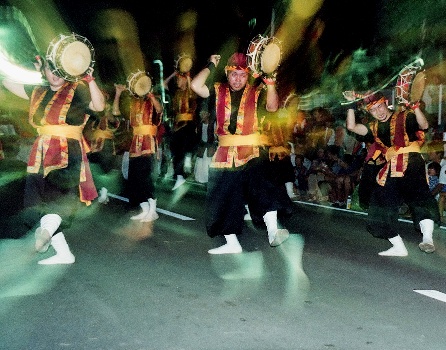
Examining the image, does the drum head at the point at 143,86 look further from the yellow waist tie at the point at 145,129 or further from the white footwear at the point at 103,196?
the white footwear at the point at 103,196

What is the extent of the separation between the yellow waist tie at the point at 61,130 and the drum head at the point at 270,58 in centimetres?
177

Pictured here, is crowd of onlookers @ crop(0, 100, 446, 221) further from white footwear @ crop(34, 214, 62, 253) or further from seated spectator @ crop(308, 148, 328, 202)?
white footwear @ crop(34, 214, 62, 253)

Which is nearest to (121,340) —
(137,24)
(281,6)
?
(281,6)

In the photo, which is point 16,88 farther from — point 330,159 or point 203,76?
point 330,159

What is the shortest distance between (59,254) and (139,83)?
315 cm

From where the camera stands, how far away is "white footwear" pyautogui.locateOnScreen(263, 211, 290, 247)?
5.79 meters

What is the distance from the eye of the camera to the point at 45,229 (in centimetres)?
505

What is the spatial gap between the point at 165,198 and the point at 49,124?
5.92 metres

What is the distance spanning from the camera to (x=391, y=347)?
3.37 metres

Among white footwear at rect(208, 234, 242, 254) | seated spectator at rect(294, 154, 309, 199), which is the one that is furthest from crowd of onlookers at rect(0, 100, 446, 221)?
white footwear at rect(208, 234, 242, 254)

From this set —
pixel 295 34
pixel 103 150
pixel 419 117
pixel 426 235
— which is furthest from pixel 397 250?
pixel 295 34

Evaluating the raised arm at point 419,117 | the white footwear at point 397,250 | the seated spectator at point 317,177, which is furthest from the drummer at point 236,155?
the seated spectator at point 317,177

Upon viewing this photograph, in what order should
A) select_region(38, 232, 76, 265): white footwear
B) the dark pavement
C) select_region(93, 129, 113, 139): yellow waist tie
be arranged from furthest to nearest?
1. select_region(93, 129, 113, 139): yellow waist tie
2. select_region(38, 232, 76, 265): white footwear
3. the dark pavement

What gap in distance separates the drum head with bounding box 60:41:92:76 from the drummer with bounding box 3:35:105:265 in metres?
0.16
